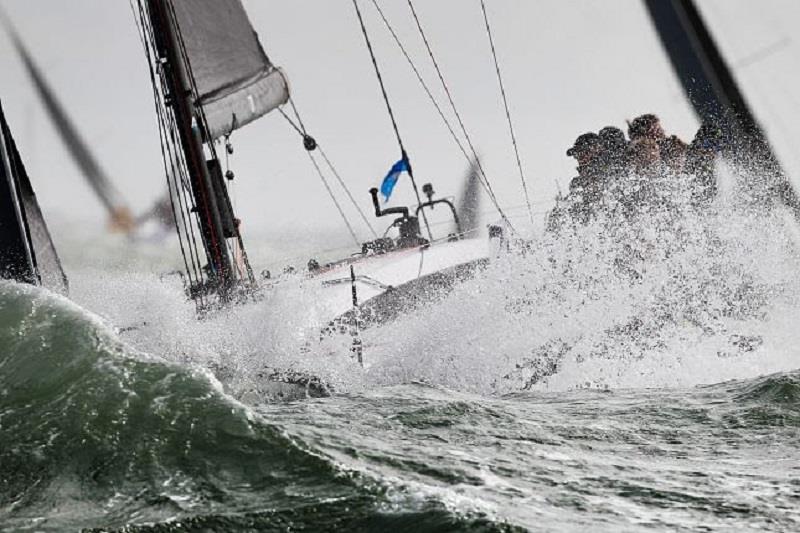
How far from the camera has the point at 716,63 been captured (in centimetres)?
800

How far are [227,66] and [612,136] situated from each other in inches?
127

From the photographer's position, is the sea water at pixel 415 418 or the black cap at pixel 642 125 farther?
the black cap at pixel 642 125

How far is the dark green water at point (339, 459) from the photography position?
5.06ft

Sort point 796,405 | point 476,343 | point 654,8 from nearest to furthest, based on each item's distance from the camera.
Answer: point 796,405 → point 476,343 → point 654,8

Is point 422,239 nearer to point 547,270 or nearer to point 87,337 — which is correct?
point 547,270

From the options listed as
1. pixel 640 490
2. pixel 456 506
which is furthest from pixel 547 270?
pixel 456 506

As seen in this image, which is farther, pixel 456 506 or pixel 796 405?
pixel 796 405

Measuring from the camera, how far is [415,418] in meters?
2.40

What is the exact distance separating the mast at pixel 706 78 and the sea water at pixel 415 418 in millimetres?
2426

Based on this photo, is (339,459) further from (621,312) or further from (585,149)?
(585,149)

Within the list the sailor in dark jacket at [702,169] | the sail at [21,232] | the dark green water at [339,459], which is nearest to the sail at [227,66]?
the sail at [21,232]

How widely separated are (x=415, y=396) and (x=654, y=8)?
6.42 m

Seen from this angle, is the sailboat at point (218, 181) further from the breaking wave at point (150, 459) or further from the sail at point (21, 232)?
the breaking wave at point (150, 459)

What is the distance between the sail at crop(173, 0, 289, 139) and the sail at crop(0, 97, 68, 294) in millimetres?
1802
